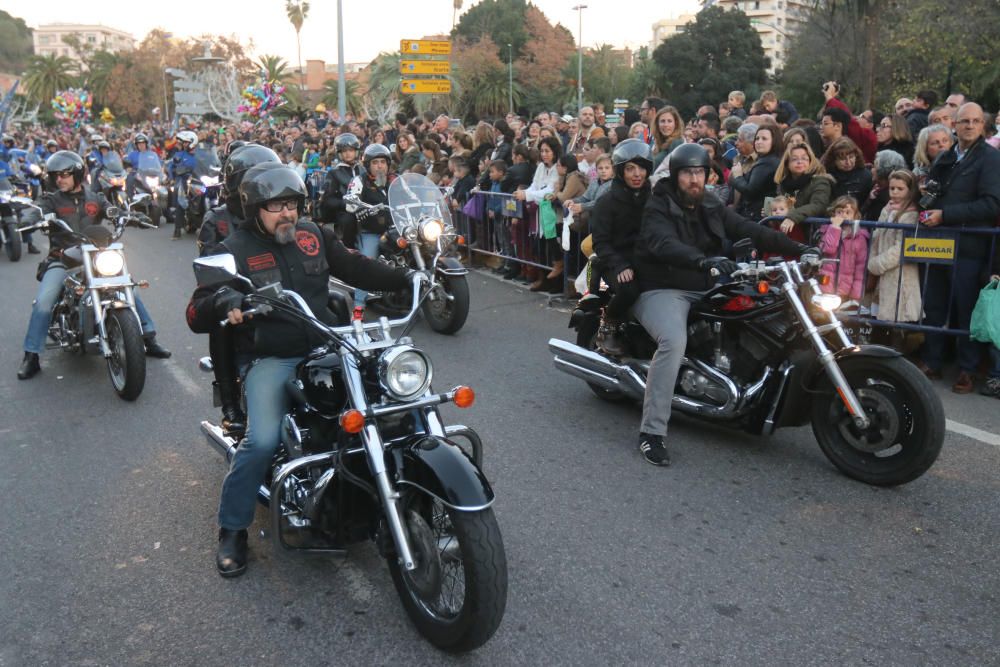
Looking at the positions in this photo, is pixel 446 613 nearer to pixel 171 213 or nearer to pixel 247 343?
pixel 247 343

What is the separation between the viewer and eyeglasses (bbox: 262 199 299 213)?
369 centimetres

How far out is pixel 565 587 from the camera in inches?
141

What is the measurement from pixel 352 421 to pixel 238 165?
2200 millimetres

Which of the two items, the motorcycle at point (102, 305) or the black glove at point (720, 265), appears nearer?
the black glove at point (720, 265)

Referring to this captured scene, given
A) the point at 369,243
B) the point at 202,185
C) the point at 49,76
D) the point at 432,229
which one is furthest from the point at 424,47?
the point at 49,76

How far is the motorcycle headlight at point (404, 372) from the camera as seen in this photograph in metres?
3.08

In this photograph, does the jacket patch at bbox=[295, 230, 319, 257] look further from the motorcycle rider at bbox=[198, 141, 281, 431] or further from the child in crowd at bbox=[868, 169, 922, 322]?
the child in crowd at bbox=[868, 169, 922, 322]

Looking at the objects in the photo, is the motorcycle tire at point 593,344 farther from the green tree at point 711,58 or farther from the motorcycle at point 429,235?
the green tree at point 711,58

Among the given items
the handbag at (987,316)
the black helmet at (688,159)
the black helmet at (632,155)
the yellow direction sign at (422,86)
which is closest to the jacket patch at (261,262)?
the black helmet at (688,159)

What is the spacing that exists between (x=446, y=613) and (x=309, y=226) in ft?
6.08

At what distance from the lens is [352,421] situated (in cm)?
301

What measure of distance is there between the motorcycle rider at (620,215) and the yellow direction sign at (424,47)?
24.0m

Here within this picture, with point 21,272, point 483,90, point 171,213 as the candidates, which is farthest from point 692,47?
point 21,272

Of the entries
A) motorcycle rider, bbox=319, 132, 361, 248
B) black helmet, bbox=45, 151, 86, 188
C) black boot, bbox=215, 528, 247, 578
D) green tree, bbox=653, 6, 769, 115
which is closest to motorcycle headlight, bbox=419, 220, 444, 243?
motorcycle rider, bbox=319, 132, 361, 248
